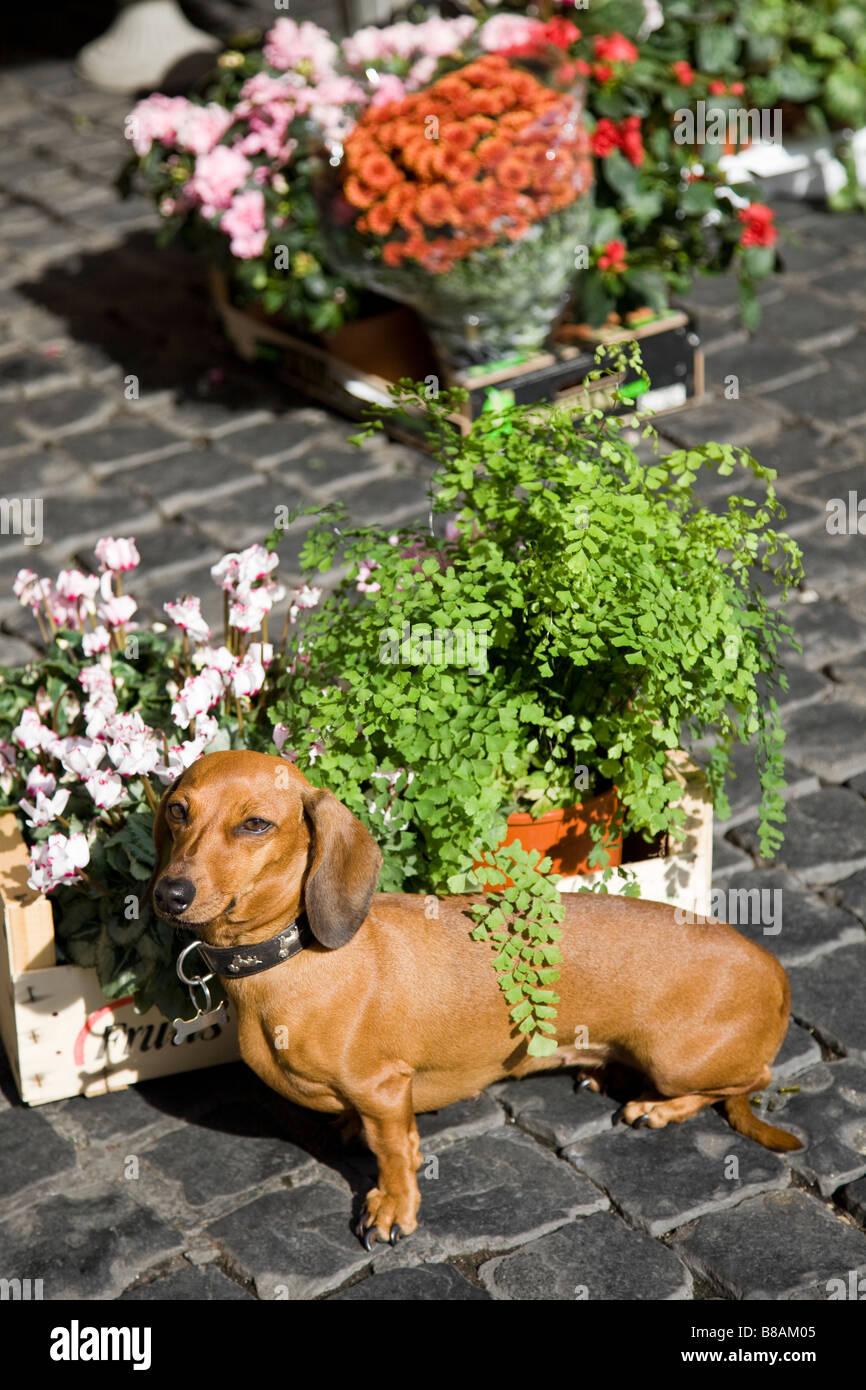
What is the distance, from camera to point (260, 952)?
3.19 meters

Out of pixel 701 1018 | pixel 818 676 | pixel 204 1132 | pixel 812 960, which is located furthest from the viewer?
pixel 818 676

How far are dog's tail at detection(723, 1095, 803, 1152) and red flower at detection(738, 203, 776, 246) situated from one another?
4.32 metres

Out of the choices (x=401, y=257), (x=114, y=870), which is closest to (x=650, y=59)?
(x=401, y=257)

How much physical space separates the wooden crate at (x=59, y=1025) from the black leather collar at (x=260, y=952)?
61 cm

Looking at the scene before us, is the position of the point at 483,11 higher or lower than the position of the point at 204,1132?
higher

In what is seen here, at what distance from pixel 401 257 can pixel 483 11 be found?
7.23ft

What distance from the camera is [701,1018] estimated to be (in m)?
3.47

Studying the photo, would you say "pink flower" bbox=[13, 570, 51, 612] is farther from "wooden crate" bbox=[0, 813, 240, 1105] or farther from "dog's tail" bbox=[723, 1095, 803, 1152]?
"dog's tail" bbox=[723, 1095, 803, 1152]

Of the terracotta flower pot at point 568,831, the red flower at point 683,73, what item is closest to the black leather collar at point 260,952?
the terracotta flower pot at point 568,831

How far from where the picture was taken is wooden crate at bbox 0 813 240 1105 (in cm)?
365

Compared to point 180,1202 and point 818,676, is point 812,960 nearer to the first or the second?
point 818,676

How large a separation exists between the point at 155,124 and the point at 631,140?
208cm

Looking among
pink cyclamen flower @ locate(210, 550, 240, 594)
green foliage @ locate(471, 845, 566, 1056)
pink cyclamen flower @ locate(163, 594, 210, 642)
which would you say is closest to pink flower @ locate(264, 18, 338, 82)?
pink cyclamen flower @ locate(210, 550, 240, 594)

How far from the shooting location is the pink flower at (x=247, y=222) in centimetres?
648
